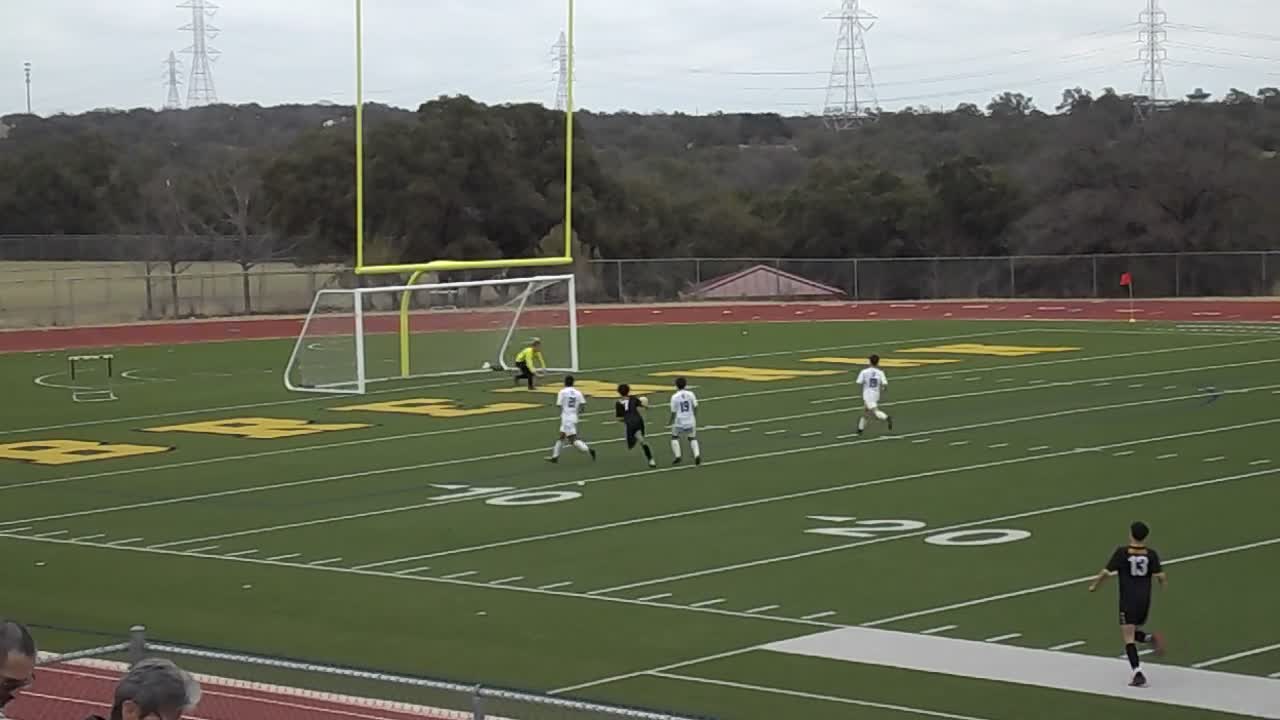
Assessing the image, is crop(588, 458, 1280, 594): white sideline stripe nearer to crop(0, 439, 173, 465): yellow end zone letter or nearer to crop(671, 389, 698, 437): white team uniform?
crop(671, 389, 698, 437): white team uniform

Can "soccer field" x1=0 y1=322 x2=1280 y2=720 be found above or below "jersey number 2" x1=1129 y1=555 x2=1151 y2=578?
below

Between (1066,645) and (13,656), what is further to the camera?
(1066,645)

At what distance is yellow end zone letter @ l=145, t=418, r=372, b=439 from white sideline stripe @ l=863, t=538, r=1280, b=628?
16.2 m

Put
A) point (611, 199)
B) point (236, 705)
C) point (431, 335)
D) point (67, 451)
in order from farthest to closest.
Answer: point (611, 199), point (431, 335), point (67, 451), point (236, 705)

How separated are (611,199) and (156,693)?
77.2 metres

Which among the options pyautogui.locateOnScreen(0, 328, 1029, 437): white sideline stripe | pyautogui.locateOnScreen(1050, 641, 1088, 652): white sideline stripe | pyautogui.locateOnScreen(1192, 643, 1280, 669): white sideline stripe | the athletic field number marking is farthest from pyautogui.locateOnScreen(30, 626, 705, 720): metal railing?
pyautogui.locateOnScreen(0, 328, 1029, 437): white sideline stripe

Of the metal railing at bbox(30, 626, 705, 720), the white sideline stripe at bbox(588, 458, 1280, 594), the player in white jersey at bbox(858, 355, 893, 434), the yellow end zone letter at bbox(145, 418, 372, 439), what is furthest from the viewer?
the yellow end zone letter at bbox(145, 418, 372, 439)

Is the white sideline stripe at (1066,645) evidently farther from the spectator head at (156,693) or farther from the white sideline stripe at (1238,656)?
the spectator head at (156,693)

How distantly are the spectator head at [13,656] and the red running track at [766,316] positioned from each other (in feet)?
166

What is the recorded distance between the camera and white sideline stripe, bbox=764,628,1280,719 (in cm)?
1359

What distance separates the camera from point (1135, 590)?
13977 mm

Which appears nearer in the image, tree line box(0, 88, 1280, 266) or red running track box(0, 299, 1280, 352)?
red running track box(0, 299, 1280, 352)

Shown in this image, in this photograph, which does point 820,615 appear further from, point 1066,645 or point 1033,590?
point 1066,645

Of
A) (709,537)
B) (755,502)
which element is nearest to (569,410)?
(755,502)
